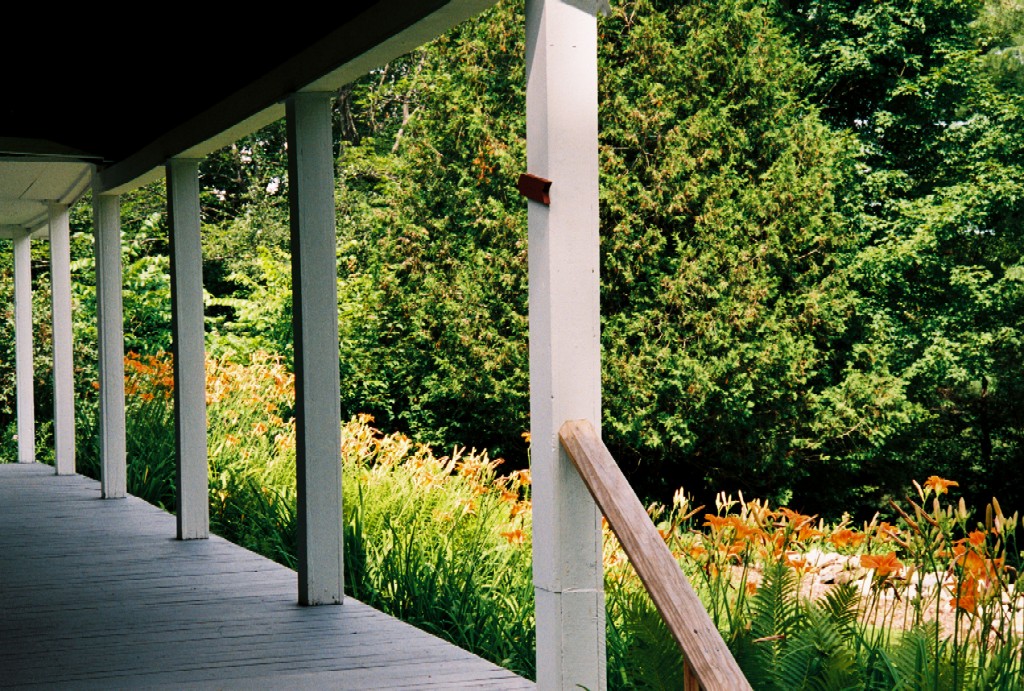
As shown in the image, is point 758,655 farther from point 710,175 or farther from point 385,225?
point 385,225

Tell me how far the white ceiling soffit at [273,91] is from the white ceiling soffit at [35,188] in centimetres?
69

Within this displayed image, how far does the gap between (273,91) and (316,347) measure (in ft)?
3.77

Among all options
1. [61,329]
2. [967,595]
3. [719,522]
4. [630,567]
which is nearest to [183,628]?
[630,567]

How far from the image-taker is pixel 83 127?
7.78 meters

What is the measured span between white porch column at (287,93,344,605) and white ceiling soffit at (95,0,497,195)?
0.74ft

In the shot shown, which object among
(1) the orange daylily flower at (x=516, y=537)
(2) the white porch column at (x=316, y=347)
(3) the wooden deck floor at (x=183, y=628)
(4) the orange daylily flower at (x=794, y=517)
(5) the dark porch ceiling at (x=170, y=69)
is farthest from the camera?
(1) the orange daylily flower at (x=516, y=537)

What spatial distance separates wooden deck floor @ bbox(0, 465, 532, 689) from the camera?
3975 millimetres

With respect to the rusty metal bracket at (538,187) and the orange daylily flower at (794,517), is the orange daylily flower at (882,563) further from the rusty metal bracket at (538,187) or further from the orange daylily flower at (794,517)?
the rusty metal bracket at (538,187)

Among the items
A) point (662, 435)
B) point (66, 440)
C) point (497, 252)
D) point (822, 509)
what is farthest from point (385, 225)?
point (822, 509)

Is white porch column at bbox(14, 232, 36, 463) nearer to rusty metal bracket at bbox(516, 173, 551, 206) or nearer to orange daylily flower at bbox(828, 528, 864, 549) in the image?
orange daylily flower at bbox(828, 528, 864, 549)

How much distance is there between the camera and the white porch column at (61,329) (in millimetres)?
9945

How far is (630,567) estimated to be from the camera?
5617mm

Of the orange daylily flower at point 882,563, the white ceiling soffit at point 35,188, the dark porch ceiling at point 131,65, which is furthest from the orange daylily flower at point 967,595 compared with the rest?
the white ceiling soffit at point 35,188

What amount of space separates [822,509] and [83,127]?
1059 centimetres
